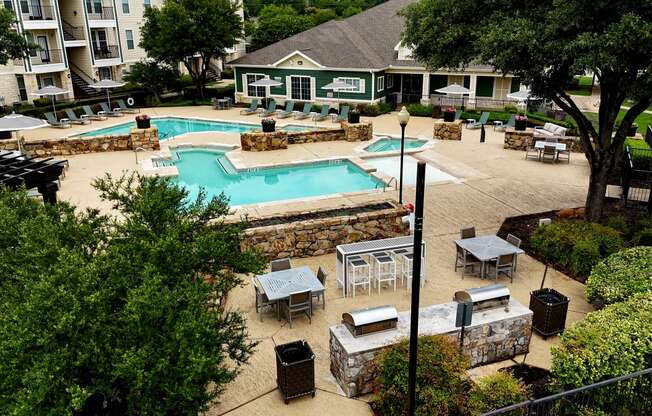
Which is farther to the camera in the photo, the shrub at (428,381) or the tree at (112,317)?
the shrub at (428,381)

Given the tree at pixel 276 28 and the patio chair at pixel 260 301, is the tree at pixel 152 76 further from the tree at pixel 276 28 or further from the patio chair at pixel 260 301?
the patio chair at pixel 260 301

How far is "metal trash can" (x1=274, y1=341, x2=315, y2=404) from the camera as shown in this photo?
7355 millimetres

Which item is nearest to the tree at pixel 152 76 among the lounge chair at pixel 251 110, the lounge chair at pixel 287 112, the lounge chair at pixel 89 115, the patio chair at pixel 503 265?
the lounge chair at pixel 89 115

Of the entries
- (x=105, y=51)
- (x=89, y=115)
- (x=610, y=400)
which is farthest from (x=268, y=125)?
(x=105, y=51)

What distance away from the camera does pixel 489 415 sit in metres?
6.02

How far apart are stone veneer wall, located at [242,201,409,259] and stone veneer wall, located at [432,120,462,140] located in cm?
1319

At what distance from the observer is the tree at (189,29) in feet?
111

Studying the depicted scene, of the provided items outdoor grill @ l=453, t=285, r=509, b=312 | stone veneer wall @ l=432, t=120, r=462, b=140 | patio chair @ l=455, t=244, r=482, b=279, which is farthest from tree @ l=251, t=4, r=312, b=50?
outdoor grill @ l=453, t=285, r=509, b=312

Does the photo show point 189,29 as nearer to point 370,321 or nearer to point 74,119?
point 74,119

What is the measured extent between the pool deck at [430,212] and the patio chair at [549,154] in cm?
66

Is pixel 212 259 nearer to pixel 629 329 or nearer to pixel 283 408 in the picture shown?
pixel 283 408

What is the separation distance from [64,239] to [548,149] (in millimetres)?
19373

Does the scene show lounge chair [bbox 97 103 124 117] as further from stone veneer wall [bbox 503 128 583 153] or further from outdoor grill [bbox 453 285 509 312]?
outdoor grill [bbox 453 285 509 312]

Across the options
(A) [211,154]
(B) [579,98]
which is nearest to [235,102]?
(A) [211,154]
